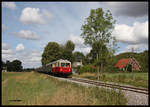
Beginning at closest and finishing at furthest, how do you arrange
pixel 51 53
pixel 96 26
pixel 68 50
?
pixel 96 26 < pixel 68 50 < pixel 51 53

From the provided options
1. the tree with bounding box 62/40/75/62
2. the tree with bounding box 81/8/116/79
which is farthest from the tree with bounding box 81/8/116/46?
the tree with bounding box 62/40/75/62

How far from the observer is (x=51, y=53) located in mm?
61344

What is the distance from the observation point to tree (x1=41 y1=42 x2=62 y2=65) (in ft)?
197

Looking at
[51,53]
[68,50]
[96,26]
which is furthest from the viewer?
[51,53]

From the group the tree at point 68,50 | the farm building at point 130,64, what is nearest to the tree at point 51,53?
the tree at point 68,50

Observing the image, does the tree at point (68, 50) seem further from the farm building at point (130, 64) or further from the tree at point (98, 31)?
the tree at point (98, 31)

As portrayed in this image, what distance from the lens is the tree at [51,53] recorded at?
60.1m

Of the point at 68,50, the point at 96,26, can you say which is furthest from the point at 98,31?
the point at 68,50

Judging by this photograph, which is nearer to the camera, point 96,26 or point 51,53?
point 96,26

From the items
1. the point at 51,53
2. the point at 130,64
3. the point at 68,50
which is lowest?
the point at 130,64

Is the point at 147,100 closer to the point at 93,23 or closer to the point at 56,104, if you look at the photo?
the point at 56,104

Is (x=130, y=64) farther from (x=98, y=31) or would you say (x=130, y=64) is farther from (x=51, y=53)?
(x=51, y=53)

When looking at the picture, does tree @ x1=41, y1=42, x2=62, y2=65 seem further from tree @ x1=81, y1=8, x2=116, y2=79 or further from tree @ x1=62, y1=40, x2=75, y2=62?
tree @ x1=81, y1=8, x2=116, y2=79

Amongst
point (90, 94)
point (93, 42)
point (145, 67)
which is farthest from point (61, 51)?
point (90, 94)
